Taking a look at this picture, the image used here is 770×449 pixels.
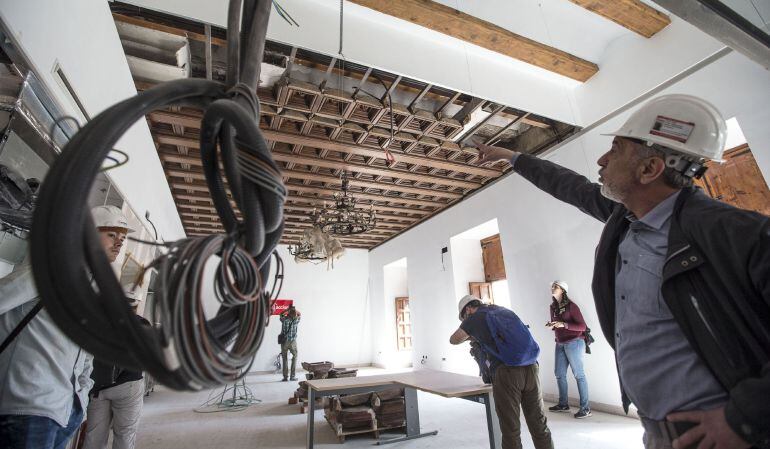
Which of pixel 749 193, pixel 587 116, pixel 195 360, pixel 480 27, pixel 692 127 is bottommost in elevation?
pixel 195 360

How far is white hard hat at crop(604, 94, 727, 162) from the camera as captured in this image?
1003 millimetres

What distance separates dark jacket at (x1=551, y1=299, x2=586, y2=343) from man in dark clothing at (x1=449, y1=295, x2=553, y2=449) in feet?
5.79

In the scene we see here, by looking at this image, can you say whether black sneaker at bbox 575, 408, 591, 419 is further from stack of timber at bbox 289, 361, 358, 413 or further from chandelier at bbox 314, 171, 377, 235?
chandelier at bbox 314, 171, 377, 235

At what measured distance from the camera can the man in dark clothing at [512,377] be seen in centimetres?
252

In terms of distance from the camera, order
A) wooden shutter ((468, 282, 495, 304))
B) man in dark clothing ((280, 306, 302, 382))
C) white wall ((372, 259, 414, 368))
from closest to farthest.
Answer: wooden shutter ((468, 282, 495, 304)) → man in dark clothing ((280, 306, 302, 382)) → white wall ((372, 259, 414, 368))

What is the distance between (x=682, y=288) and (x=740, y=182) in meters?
4.00

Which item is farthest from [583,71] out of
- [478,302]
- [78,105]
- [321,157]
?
[78,105]

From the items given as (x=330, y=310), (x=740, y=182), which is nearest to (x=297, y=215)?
(x=330, y=310)

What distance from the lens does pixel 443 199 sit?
7316mm

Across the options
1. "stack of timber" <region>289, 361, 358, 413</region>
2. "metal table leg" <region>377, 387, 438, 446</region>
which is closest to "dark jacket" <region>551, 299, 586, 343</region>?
"metal table leg" <region>377, 387, 438, 446</region>

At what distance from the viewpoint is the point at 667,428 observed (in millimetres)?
855

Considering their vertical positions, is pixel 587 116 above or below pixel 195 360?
above

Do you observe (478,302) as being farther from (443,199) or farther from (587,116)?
(443,199)

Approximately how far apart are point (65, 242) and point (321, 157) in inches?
201
